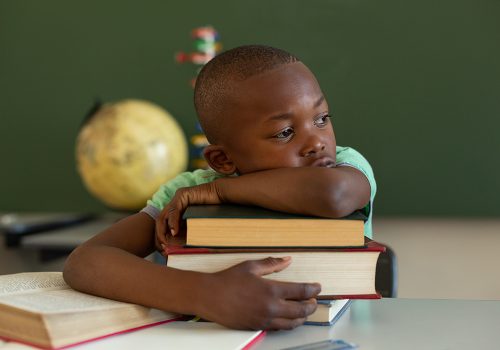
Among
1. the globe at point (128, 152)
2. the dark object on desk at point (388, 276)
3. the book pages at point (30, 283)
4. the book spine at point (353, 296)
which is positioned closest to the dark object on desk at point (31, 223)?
the globe at point (128, 152)

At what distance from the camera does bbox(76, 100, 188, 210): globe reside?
2.28 meters

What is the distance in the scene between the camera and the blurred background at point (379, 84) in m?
2.30

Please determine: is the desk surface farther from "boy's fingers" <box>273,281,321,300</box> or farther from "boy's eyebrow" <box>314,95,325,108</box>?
"boy's eyebrow" <box>314,95,325,108</box>

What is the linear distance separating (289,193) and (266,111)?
6.2 inches

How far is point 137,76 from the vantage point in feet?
8.68

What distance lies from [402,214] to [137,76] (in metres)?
1.09

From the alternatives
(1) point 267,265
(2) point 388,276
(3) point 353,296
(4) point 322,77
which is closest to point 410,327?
(3) point 353,296

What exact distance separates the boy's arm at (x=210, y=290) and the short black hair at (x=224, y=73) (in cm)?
26

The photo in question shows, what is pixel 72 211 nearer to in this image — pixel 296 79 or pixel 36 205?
pixel 36 205

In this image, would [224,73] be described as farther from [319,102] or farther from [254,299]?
[254,299]

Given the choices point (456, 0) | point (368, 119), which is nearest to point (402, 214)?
point (368, 119)

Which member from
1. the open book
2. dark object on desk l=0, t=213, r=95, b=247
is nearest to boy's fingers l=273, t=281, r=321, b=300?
the open book

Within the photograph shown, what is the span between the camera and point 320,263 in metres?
0.82

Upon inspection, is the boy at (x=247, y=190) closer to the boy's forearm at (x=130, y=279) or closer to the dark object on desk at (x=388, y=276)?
the boy's forearm at (x=130, y=279)
